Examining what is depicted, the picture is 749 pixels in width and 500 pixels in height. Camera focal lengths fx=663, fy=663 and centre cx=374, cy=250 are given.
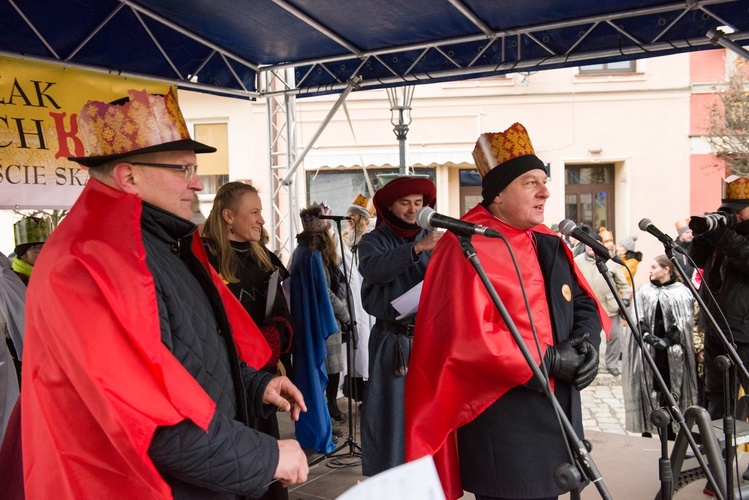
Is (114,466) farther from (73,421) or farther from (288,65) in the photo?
(288,65)

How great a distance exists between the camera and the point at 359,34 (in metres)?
4.82

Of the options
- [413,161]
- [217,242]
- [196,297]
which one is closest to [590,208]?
[413,161]

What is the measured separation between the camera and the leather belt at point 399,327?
12.1ft

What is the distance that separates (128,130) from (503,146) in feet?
5.04

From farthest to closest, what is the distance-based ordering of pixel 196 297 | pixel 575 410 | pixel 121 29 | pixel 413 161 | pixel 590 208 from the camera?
pixel 590 208 → pixel 413 161 → pixel 121 29 → pixel 575 410 → pixel 196 297

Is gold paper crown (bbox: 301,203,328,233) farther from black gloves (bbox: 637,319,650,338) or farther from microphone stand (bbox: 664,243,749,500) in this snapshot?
microphone stand (bbox: 664,243,749,500)

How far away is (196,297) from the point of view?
6.18 feet

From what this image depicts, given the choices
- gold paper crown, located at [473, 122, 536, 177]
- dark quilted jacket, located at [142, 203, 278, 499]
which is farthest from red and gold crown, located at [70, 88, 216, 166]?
gold paper crown, located at [473, 122, 536, 177]

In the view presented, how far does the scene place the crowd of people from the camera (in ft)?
5.08

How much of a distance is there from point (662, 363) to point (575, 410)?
313 cm

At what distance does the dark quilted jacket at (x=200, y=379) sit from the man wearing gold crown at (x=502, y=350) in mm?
854

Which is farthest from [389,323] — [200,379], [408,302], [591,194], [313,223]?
[591,194]

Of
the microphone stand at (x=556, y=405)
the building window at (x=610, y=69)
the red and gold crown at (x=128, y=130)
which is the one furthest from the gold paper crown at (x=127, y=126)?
the building window at (x=610, y=69)

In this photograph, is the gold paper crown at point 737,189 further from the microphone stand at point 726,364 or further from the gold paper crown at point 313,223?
the gold paper crown at point 313,223
